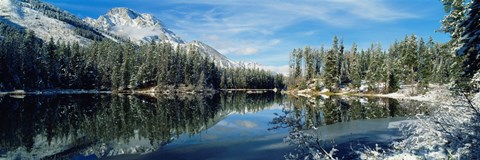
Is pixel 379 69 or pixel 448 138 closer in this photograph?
pixel 448 138

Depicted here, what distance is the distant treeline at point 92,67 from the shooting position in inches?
2963

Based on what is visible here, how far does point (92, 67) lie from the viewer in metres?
94.9

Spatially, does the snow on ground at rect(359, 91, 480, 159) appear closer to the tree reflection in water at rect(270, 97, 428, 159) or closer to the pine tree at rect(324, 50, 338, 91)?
the tree reflection in water at rect(270, 97, 428, 159)

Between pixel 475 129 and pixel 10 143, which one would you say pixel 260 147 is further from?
pixel 10 143

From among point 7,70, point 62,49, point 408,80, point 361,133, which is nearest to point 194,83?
point 62,49

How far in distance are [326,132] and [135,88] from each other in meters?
84.0

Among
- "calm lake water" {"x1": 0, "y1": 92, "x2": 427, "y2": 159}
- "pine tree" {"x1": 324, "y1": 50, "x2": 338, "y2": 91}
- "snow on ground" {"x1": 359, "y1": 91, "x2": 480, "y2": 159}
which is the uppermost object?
"pine tree" {"x1": 324, "y1": 50, "x2": 338, "y2": 91}

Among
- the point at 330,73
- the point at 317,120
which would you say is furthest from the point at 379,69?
the point at 317,120

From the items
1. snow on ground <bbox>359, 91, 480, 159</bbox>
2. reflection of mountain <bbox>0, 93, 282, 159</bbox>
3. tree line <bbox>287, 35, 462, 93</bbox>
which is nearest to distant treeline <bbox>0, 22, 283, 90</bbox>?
tree line <bbox>287, 35, 462, 93</bbox>

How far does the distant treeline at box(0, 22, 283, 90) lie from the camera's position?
247 feet

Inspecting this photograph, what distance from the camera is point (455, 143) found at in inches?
413

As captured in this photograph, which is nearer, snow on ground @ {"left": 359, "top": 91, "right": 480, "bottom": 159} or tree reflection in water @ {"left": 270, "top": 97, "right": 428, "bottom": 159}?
snow on ground @ {"left": 359, "top": 91, "right": 480, "bottom": 159}

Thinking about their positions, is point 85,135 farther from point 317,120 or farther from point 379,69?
point 379,69

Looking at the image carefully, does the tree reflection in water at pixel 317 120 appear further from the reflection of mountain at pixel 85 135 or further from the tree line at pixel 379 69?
the tree line at pixel 379 69
